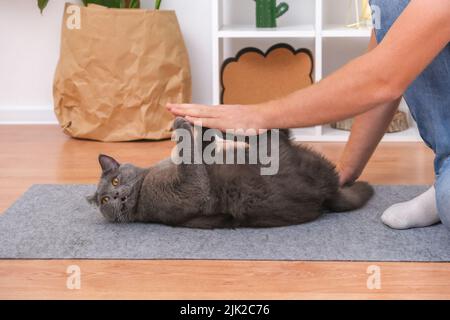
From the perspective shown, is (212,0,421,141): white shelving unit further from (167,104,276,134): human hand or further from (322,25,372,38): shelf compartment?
(167,104,276,134): human hand

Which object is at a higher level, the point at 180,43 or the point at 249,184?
the point at 180,43

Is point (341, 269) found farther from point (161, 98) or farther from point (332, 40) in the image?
point (332, 40)

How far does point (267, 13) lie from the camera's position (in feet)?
8.28

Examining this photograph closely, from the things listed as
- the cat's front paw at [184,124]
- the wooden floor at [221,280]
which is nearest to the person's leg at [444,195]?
the wooden floor at [221,280]

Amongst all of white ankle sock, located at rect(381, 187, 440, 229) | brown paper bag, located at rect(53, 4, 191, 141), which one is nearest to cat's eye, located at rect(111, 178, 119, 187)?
white ankle sock, located at rect(381, 187, 440, 229)

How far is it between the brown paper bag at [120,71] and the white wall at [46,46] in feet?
0.71

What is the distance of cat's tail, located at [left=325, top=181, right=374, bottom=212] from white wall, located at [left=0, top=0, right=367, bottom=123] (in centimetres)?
111

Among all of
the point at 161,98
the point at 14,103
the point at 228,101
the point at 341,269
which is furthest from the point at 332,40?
the point at 341,269

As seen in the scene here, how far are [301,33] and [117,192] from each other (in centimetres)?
115

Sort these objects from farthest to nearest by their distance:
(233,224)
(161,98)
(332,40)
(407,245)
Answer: (332,40) < (161,98) < (233,224) < (407,245)

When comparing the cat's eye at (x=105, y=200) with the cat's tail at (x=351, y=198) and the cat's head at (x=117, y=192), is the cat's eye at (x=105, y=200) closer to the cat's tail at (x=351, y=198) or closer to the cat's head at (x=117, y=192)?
the cat's head at (x=117, y=192)

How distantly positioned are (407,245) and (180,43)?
1393 millimetres

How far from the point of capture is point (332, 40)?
107 inches

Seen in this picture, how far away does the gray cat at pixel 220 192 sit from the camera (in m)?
1.47
